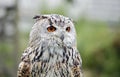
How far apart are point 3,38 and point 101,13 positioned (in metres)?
4.88

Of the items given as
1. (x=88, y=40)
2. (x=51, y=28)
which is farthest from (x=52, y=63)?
(x=88, y=40)

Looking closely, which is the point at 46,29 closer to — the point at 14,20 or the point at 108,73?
the point at 14,20

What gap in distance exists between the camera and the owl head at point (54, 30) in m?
2.43

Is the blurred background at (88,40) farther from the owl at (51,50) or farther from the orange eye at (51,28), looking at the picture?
the orange eye at (51,28)

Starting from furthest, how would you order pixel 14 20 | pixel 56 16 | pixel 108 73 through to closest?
pixel 108 73 < pixel 14 20 < pixel 56 16

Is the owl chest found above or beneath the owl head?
beneath

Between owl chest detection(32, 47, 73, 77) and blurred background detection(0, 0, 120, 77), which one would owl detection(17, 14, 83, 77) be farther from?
blurred background detection(0, 0, 120, 77)

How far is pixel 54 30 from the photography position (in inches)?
96.2

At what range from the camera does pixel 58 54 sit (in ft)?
8.09

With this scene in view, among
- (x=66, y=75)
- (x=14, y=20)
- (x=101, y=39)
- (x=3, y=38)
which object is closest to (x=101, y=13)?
(x=101, y=39)

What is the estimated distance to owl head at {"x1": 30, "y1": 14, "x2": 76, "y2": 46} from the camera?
243 cm

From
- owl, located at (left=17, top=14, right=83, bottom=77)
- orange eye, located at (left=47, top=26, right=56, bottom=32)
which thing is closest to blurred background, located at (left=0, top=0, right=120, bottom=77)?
owl, located at (left=17, top=14, right=83, bottom=77)

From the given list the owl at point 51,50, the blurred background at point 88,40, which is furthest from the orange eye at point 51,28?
the blurred background at point 88,40

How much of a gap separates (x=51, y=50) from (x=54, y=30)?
97 mm
